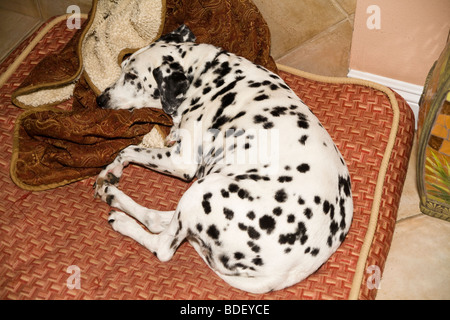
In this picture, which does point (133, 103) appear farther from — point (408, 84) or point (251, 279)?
point (408, 84)

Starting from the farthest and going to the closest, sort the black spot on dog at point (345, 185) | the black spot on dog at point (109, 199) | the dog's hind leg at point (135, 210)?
the black spot on dog at point (109, 199), the dog's hind leg at point (135, 210), the black spot on dog at point (345, 185)

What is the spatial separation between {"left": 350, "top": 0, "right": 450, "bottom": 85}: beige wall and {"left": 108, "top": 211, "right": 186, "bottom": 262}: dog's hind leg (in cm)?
215

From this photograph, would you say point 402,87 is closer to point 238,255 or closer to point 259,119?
point 259,119

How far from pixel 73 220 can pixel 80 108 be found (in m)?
0.94

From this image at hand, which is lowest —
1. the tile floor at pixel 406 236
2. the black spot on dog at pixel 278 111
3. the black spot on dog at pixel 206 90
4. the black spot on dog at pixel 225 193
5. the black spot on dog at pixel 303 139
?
the tile floor at pixel 406 236

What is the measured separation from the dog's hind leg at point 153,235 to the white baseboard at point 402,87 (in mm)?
2166

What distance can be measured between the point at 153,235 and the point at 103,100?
1.07 metres

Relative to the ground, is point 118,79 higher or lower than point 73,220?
higher

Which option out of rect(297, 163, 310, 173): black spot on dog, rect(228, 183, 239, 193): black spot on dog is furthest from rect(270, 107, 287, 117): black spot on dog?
rect(228, 183, 239, 193): black spot on dog

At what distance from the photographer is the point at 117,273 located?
9.49 ft

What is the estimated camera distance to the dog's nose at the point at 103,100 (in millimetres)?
3363

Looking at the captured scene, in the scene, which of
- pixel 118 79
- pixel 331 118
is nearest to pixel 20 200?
pixel 118 79

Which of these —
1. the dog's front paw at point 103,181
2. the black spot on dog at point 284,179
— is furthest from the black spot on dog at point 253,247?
the dog's front paw at point 103,181

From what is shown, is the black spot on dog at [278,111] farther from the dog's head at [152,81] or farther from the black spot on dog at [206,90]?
the dog's head at [152,81]
